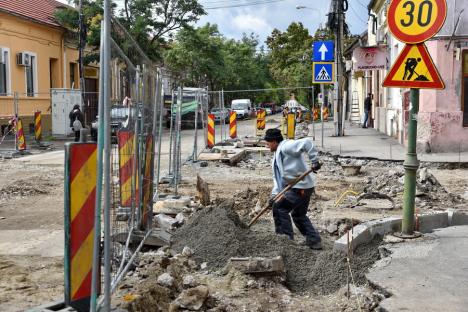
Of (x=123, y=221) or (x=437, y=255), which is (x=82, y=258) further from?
(x=437, y=255)

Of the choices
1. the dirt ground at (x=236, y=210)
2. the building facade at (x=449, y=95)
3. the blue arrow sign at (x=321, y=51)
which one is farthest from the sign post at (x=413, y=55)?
the blue arrow sign at (x=321, y=51)

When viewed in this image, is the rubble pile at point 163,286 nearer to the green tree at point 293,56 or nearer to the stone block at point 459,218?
the stone block at point 459,218

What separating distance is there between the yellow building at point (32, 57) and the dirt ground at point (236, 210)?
11.0 metres

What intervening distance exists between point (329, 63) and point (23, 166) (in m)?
9.38

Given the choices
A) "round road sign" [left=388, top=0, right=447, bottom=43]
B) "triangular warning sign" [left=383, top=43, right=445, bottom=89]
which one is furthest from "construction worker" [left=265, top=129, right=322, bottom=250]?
"round road sign" [left=388, top=0, right=447, bottom=43]

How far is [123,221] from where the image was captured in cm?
514

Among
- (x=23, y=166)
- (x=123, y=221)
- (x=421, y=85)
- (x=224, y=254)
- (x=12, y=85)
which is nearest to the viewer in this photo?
(x=123, y=221)

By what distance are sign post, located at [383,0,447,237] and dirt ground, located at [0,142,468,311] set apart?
1264 mm

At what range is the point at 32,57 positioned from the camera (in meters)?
28.9

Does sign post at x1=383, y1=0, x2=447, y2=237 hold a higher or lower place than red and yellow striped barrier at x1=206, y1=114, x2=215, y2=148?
higher

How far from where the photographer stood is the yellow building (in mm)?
26188

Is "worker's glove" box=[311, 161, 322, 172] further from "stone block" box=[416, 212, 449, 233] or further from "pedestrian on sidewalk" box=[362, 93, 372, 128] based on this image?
"pedestrian on sidewalk" box=[362, 93, 372, 128]

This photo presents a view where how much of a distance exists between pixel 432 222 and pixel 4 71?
2314cm

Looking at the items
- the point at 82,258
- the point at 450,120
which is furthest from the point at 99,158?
the point at 450,120
